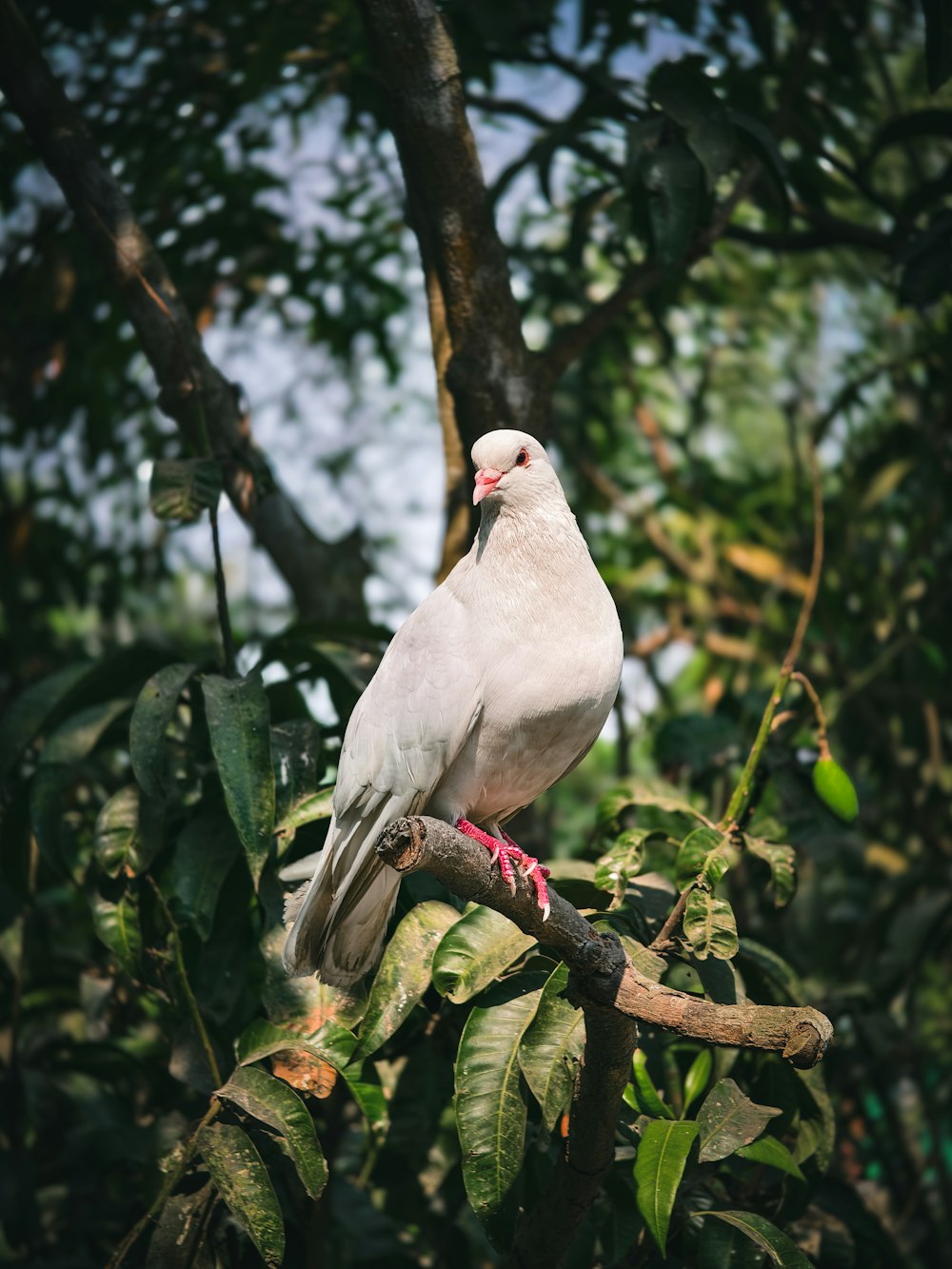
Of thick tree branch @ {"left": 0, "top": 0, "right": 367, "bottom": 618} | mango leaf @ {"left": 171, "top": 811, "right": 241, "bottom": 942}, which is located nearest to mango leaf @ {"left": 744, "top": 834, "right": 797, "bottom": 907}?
mango leaf @ {"left": 171, "top": 811, "right": 241, "bottom": 942}

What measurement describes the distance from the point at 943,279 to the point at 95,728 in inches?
103

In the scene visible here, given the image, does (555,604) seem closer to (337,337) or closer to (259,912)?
(259,912)

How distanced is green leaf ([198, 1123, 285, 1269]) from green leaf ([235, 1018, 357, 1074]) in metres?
0.19

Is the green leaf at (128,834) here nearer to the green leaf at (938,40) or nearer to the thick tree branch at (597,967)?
the thick tree branch at (597,967)

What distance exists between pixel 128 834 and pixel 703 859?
1394 mm

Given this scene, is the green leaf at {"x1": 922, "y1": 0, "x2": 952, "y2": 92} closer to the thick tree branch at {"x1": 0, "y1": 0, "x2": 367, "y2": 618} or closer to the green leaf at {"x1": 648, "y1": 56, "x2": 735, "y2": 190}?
the green leaf at {"x1": 648, "y1": 56, "x2": 735, "y2": 190}

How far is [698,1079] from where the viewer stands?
8.65 feet

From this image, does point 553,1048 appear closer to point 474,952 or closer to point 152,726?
point 474,952

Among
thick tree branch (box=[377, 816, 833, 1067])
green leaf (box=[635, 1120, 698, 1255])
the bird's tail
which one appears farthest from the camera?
the bird's tail

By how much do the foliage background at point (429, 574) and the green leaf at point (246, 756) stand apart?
0.02m

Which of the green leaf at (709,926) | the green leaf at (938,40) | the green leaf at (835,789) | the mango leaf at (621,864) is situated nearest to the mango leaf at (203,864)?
the mango leaf at (621,864)

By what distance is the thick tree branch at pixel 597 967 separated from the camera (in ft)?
6.37

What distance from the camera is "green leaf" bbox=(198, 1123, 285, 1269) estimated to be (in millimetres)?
2234

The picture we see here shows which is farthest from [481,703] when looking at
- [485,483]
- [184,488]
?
[184,488]
